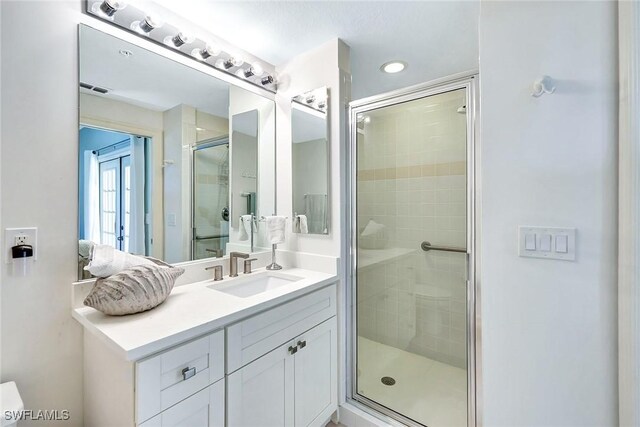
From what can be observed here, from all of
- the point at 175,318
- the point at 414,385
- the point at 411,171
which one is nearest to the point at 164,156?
the point at 175,318

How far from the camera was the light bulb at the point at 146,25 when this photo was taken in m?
1.38

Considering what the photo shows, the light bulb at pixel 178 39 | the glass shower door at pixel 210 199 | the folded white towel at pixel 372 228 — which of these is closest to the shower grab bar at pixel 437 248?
the folded white towel at pixel 372 228

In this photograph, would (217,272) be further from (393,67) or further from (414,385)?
(393,67)

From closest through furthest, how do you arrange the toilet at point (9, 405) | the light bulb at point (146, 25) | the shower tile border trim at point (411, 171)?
the toilet at point (9, 405) < the light bulb at point (146, 25) < the shower tile border trim at point (411, 171)

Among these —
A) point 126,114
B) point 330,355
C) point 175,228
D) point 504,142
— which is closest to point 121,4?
point 126,114

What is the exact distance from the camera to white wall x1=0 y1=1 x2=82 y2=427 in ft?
3.43

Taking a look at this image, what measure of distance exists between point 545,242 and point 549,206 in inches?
5.2

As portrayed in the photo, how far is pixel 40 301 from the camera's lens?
3.62 feet

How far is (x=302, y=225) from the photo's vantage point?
194cm

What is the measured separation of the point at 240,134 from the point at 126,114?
0.67m

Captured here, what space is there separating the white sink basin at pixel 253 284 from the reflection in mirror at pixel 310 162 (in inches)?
13.6

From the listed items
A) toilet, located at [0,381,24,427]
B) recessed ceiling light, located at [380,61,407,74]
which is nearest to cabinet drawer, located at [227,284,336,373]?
toilet, located at [0,381,24,427]

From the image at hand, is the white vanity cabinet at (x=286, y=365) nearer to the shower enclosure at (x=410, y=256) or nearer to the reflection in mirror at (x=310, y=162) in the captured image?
the shower enclosure at (x=410, y=256)

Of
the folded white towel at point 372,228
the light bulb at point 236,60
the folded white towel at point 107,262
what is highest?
the light bulb at point 236,60
